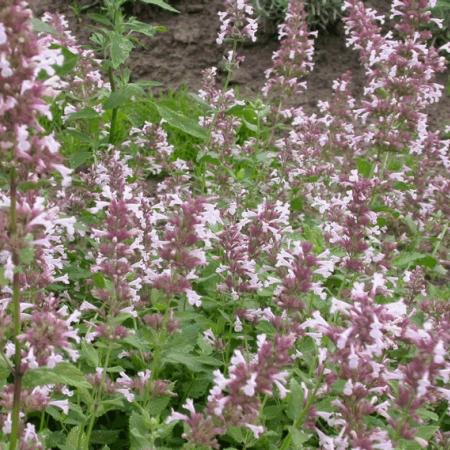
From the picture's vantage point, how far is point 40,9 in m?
9.27

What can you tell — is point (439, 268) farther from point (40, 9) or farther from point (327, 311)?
point (40, 9)

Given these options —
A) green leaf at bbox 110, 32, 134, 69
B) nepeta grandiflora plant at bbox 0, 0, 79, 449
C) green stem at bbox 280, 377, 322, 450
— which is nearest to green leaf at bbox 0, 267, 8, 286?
nepeta grandiflora plant at bbox 0, 0, 79, 449

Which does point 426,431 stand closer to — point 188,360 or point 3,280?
point 188,360

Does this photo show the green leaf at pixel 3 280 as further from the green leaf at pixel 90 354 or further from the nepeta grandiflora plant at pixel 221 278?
the green leaf at pixel 90 354

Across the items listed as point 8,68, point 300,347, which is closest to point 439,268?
point 300,347

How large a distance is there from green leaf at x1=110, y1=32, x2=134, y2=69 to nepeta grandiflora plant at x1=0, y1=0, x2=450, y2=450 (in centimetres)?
2

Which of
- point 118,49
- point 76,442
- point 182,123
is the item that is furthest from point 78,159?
point 76,442

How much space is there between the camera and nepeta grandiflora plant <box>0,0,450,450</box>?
2.29m

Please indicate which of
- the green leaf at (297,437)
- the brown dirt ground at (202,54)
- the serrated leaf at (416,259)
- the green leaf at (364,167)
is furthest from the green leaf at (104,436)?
the brown dirt ground at (202,54)

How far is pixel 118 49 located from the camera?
3.95m

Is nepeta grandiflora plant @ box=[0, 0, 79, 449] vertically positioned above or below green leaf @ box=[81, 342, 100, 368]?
above

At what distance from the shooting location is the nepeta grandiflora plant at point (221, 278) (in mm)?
2291

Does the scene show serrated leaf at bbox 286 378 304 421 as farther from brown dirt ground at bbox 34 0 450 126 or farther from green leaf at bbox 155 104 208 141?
brown dirt ground at bbox 34 0 450 126

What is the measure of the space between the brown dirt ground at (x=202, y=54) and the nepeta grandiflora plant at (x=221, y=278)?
251 centimetres
